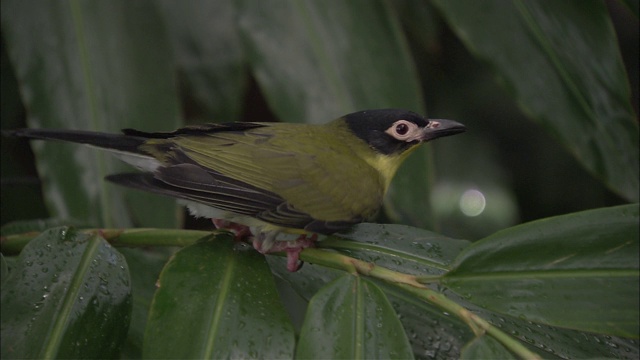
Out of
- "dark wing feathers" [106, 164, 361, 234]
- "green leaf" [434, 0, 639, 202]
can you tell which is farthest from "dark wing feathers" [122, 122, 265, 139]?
"green leaf" [434, 0, 639, 202]

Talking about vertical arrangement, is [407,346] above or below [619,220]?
below

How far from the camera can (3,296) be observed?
48.9 inches

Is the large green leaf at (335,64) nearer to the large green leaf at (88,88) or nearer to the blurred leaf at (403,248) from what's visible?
the large green leaf at (88,88)

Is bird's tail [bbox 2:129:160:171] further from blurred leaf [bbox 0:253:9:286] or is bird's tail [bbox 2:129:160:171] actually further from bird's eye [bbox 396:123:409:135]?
bird's eye [bbox 396:123:409:135]

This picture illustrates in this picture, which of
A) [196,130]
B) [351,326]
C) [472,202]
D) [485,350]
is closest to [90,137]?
[196,130]

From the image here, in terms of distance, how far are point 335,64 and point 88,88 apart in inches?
26.3

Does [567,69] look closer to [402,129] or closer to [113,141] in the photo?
[402,129]

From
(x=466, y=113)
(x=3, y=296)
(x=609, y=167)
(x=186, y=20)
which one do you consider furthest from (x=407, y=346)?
(x=466, y=113)

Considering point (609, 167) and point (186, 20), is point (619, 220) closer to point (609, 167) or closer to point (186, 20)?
point (609, 167)

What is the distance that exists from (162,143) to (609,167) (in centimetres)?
107

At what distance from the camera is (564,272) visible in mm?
1094

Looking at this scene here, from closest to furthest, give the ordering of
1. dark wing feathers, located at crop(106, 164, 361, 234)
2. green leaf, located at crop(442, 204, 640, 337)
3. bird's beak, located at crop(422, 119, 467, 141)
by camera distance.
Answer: green leaf, located at crop(442, 204, 640, 337) < dark wing feathers, located at crop(106, 164, 361, 234) < bird's beak, located at crop(422, 119, 467, 141)

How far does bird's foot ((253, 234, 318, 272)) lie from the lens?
1439 millimetres

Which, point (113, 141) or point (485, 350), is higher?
point (113, 141)
